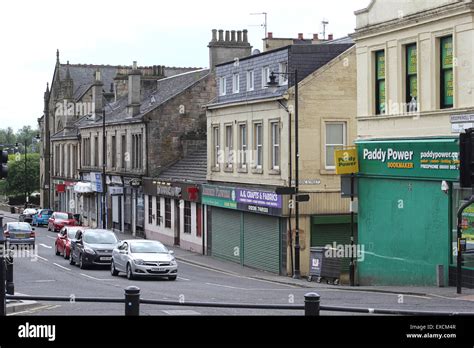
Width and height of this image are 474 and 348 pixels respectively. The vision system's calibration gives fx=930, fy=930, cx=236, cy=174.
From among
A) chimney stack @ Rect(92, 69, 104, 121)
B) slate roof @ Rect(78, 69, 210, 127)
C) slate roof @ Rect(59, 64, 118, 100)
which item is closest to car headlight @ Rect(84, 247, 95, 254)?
slate roof @ Rect(78, 69, 210, 127)

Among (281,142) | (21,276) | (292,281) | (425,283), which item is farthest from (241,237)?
(425,283)

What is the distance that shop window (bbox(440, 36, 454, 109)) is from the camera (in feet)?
93.2

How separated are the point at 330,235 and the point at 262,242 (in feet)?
11.1

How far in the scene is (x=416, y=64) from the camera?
98.5 ft

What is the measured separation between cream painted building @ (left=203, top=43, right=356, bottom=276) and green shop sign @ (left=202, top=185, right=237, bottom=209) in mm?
213

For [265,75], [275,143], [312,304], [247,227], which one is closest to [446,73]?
[275,143]

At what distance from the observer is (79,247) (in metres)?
39.2

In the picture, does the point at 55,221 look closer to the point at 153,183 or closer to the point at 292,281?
the point at 153,183

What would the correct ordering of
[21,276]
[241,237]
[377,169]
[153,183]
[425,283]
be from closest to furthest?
[425,283], [377,169], [21,276], [241,237], [153,183]

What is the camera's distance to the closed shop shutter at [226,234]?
146 feet

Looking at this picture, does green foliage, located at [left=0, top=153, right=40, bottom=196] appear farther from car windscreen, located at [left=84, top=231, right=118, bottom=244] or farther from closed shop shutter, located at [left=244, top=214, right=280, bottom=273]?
car windscreen, located at [left=84, top=231, right=118, bottom=244]

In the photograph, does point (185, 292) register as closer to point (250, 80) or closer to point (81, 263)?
point (81, 263)

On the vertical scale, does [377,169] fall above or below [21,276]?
above

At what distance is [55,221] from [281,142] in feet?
103
